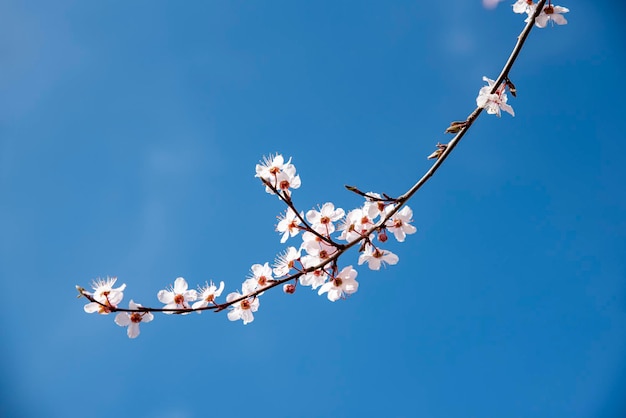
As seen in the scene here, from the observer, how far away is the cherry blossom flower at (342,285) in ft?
10.7

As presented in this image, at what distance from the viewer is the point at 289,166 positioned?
124 inches

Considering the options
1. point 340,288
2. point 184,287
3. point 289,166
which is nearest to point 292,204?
point 289,166

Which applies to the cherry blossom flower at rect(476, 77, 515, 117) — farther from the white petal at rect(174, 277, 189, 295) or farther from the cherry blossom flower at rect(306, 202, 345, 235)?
the white petal at rect(174, 277, 189, 295)

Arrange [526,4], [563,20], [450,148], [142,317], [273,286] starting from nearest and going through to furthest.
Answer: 1. [450,148]
2. [273,286]
3. [142,317]
4. [563,20]
5. [526,4]

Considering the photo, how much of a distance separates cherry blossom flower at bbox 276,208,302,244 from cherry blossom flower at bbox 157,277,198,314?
83 centimetres

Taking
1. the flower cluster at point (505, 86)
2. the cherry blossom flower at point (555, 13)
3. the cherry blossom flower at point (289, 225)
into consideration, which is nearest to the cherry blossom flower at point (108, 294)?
the cherry blossom flower at point (289, 225)

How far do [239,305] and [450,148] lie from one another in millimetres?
1963

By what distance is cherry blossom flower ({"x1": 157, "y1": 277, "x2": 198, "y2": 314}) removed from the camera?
10.8 feet

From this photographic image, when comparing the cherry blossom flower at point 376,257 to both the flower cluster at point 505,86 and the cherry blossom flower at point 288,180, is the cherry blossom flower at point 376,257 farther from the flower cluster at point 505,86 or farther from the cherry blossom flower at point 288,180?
the flower cluster at point 505,86

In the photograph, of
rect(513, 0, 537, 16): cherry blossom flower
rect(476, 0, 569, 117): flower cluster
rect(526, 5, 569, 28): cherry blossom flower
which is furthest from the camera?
rect(513, 0, 537, 16): cherry blossom flower

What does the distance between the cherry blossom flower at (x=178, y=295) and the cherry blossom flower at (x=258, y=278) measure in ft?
1.55

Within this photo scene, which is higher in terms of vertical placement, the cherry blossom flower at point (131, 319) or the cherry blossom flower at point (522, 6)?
the cherry blossom flower at point (522, 6)

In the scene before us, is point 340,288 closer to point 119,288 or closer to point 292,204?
point 292,204

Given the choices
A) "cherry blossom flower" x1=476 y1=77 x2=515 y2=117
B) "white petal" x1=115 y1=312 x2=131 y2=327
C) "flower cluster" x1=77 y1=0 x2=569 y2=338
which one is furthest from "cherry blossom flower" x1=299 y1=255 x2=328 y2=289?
"cherry blossom flower" x1=476 y1=77 x2=515 y2=117
